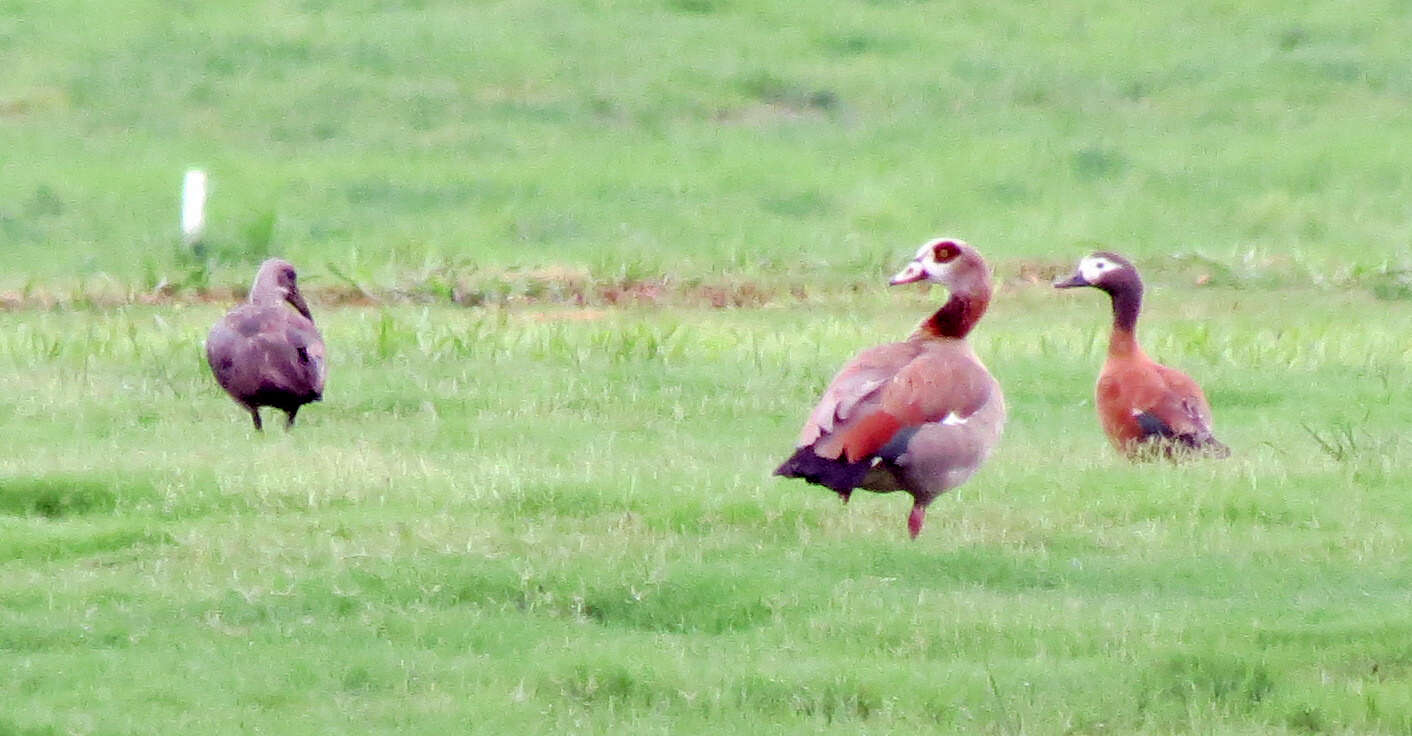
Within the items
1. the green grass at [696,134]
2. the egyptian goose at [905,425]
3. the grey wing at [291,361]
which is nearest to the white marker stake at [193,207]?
the green grass at [696,134]

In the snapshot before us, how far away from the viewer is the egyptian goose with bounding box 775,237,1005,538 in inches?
309

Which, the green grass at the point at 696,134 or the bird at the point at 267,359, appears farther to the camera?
the green grass at the point at 696,134

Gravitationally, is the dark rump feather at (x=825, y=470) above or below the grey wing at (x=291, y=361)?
above

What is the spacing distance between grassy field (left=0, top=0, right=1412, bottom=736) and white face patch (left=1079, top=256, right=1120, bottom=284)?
733 millimetres

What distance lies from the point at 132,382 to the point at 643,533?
4721 millimetres

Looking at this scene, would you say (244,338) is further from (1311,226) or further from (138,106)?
(138,106)

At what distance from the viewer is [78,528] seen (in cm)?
842

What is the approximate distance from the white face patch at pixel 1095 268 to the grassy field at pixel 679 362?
0.73 metres

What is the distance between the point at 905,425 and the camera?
26.3 feet

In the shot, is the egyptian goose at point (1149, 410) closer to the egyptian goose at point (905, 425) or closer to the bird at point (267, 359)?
the egyptian goose at point (905, 425)

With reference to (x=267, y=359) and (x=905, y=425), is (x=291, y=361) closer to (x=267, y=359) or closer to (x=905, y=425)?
(x=267, y=359)

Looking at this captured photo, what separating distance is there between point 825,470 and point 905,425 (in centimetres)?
40

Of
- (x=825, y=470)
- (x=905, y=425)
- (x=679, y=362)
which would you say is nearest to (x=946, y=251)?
(x=905, y=425)

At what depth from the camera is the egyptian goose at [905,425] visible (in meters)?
7.86
